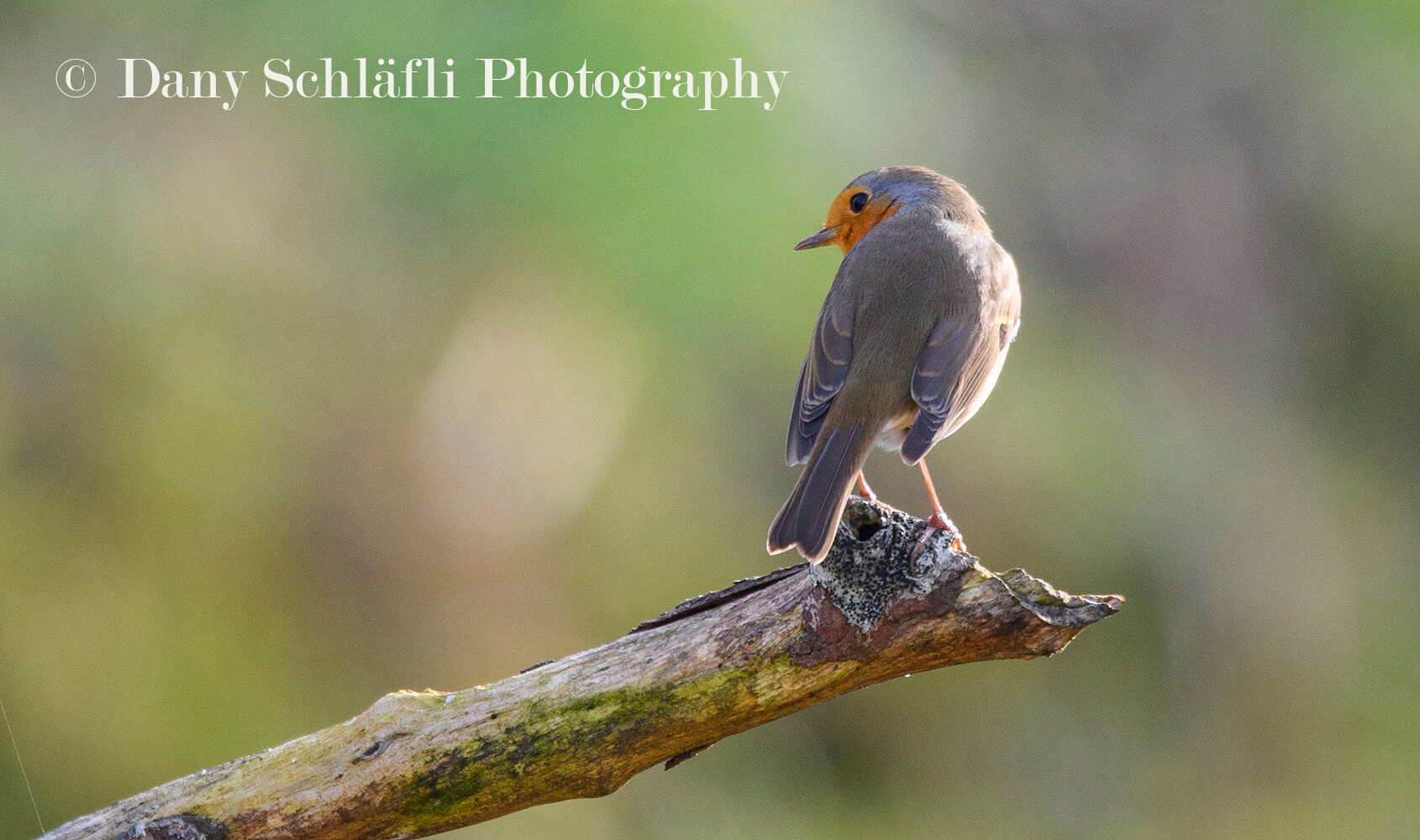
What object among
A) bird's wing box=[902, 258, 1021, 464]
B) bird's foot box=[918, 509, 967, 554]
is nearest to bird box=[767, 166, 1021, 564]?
bird's wing box=[902, 258, 1021, 464]

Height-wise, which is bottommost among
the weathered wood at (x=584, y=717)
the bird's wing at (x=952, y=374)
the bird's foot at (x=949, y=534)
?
the weathered wood at (x=584, y=717)

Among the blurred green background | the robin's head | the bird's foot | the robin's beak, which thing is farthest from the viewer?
the blurred green background

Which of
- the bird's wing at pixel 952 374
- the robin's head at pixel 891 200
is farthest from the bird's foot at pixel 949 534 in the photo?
the robin's head at pixel 891 200

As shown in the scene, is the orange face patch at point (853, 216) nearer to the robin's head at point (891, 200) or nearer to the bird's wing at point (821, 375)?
the robin's head at point (891, 200)

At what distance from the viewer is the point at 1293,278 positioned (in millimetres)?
7727

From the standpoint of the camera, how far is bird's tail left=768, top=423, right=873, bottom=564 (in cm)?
284

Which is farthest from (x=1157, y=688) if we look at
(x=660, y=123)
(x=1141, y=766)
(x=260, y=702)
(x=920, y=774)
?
(x=260, y=702)

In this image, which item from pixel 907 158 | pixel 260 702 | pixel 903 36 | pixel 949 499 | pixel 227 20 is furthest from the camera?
pixel 903 36

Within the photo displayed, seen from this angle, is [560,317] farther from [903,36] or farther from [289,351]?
[903,36]

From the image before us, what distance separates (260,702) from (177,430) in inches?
48.8

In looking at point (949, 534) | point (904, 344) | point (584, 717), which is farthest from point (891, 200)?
point (584, 717)

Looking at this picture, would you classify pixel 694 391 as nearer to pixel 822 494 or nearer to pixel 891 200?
pixel 891 200

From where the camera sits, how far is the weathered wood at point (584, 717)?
9.23 feet

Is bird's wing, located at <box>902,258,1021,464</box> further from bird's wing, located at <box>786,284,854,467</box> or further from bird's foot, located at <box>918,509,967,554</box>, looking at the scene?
bird's foot, located at <box>918,509,967,554</box>
